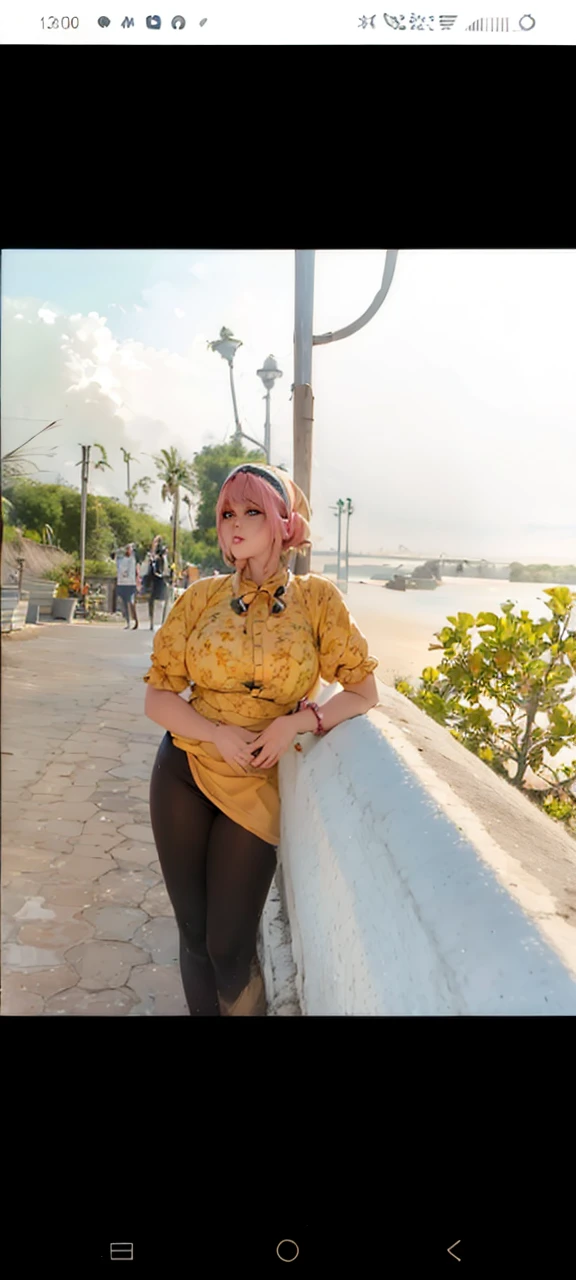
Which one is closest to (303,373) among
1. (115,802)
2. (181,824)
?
(181,824)

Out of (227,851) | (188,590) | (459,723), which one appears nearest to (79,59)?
(188,590)

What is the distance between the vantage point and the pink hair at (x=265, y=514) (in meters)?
1.29

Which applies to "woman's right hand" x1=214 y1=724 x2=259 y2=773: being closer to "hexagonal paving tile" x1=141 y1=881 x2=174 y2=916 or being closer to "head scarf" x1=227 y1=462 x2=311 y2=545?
"head scarf" x1=227 y1=462 x2=311 y2=545

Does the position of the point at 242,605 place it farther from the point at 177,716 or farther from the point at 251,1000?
the point at 251,1000

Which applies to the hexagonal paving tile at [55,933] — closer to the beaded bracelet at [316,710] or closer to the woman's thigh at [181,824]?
the woman's thigh at [181,824]

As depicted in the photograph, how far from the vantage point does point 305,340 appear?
1273 millimetres

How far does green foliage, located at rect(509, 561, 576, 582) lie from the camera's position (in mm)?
1295

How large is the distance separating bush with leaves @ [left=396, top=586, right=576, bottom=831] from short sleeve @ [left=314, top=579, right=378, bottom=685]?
1011 mm

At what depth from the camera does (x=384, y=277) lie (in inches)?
34.1

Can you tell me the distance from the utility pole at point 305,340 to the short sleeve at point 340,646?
171 millimetres
